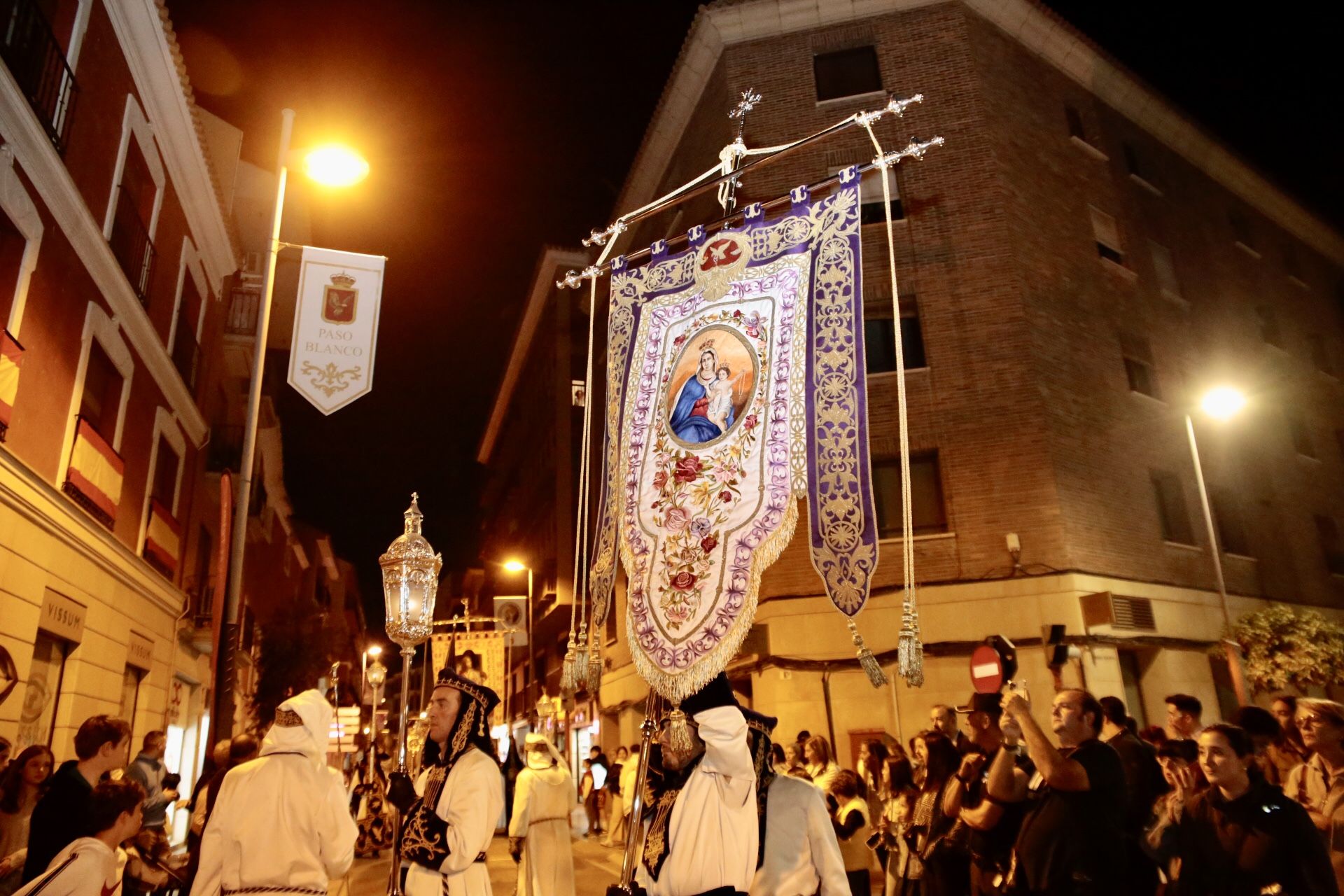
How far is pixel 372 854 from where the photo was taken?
55.2 ft

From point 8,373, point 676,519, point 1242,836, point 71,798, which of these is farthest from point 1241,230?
point 71,798

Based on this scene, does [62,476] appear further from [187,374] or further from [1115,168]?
[1115,168]

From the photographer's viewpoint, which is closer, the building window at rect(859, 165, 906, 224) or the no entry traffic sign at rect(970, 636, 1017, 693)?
the no entry traffic sign at rect(970, 636, 1017, 693)

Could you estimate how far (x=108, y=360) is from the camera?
12422mm

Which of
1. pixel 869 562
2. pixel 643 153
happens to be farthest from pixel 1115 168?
pixel 869 562

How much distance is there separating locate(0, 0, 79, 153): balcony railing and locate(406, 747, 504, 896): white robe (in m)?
7.87

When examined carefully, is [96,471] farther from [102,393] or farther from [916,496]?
[916,496]

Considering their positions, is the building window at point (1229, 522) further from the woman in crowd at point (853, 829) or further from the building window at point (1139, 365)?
the woman in crowd at point (853, 829)

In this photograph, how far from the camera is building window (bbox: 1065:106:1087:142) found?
18.3 m

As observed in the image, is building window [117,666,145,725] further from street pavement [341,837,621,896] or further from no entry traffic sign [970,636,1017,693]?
no entry traffic sign [970,636,1017,693]

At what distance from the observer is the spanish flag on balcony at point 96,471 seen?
1104 centimetres

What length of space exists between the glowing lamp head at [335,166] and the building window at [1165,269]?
15692 millimetres

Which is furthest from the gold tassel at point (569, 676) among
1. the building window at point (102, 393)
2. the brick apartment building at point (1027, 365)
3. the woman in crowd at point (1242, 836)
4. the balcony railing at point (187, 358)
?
the balcony railing at point (187, 358)

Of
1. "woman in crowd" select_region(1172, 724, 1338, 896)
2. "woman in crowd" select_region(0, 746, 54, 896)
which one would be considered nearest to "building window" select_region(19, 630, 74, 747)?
"woman in crowd" select_region(0, 746, 54, 896)
